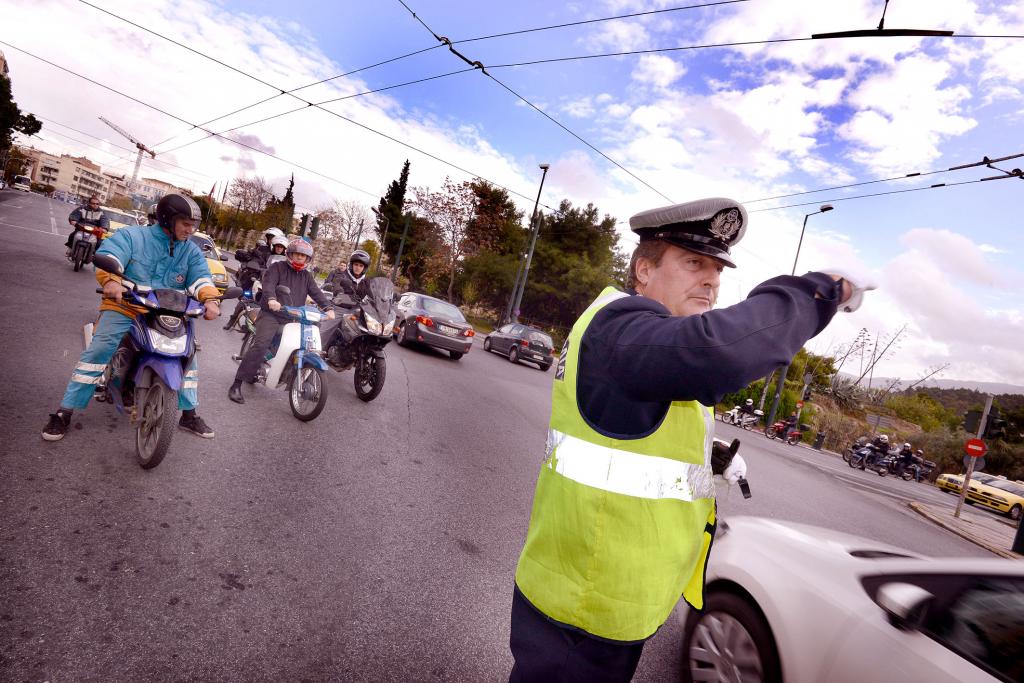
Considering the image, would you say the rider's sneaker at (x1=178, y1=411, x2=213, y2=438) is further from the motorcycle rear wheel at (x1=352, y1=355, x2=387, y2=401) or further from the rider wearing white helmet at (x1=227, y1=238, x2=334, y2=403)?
the motorcycle rear wheel at (x1=352, y1=355, x2=387, y2=401)

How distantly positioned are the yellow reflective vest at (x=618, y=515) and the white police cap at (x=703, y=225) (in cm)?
24

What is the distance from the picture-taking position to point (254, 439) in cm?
514

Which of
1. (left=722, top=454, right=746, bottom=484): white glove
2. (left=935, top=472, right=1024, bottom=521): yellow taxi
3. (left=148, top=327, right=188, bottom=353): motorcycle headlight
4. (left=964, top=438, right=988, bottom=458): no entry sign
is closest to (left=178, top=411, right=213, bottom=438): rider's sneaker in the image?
(left=148, top=327, right=188, bottom=353): motorcycle headlight

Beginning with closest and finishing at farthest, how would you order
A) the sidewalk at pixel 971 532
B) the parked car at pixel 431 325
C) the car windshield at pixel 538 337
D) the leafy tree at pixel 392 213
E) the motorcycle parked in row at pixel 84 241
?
1. the sidewalk at pixel 971 532
2. the motorcycle parked in row at pixel 84 241
3. the parked car at pixel 431 325
4. the car windshield at pixel 538 337
5. the leafy tree at pixel 392 213

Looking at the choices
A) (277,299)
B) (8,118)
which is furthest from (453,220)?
(8,118)

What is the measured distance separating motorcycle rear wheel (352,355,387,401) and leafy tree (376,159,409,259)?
52.9 metres

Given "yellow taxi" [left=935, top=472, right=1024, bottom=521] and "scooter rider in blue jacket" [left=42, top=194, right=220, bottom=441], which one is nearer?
"scooter rider in blue jacket" [left=42, top=194, right=220, bottom=441]

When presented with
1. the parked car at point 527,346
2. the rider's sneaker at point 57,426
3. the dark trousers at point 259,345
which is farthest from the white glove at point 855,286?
the parked car at point 527,346

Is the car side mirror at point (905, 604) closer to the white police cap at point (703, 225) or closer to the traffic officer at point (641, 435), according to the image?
the traffic officer at point (641, 435)

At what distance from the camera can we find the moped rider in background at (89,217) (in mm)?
13555

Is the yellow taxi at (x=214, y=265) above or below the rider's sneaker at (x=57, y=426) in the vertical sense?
above

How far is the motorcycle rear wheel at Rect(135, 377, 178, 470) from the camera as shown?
3834 millimetres

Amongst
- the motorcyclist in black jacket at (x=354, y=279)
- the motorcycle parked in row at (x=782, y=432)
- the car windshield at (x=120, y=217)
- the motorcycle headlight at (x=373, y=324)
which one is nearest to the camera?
the motorcycle headlight at (x=373, y=324)

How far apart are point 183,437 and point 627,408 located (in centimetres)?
473
